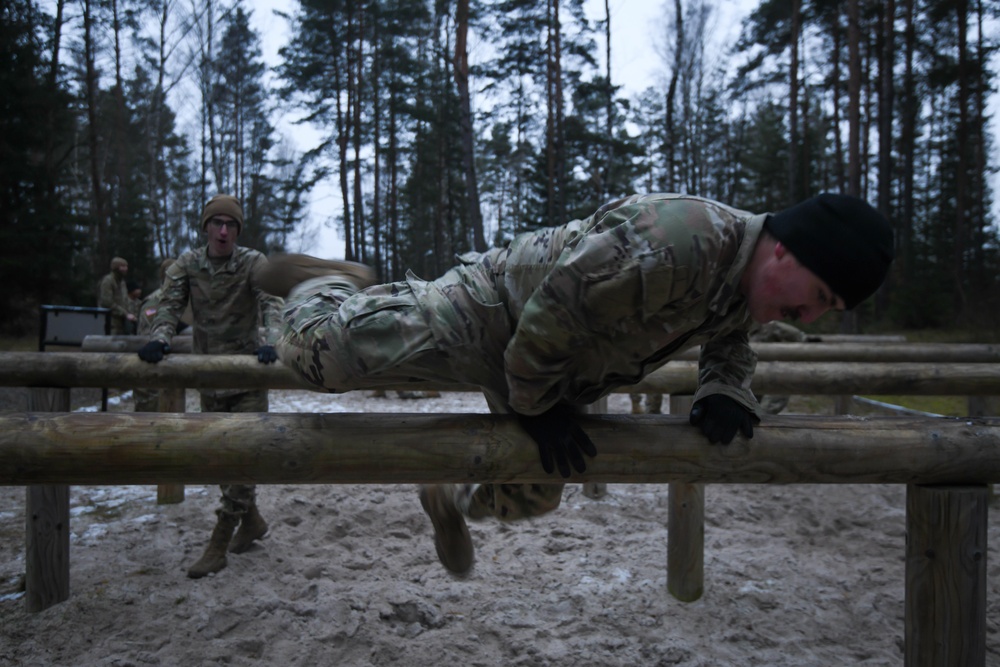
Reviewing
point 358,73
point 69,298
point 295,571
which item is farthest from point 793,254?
point 358,73

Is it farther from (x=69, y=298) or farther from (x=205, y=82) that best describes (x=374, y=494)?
(x=205, y=82)

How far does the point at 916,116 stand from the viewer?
24.3 meters

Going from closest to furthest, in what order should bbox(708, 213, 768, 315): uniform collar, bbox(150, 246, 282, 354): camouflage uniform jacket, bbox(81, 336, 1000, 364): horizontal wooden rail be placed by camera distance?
bbox(708, 213, 768, 315): uniform collar < bbox(150, 246, 282, 354): camouflage uniform jacket < bbox(81, 336, 1000, 364): horizontal wooden rail

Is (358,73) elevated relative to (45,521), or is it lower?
elevated

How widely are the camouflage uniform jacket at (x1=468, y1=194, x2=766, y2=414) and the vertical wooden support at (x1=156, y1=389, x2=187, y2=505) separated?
368cm

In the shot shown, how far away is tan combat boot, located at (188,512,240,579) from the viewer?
12.8ft

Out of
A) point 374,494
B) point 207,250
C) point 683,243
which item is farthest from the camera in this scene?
point 374,494

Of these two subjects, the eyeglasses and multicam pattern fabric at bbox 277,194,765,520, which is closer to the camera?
multicam pattern fabric at bbox 277,194,765,520

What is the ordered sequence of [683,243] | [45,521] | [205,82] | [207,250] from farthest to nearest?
[205,82]
[207,250]
[45,521]
[683,243]

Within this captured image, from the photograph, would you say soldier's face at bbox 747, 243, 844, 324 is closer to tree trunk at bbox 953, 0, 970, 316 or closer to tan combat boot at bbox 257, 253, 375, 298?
tan combat boot at bbox 257, 253, 375, 298

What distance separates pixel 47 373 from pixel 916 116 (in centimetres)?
2813

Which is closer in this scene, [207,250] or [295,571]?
[295,571]

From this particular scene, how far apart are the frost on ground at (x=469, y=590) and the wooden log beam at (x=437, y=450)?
1.29 m

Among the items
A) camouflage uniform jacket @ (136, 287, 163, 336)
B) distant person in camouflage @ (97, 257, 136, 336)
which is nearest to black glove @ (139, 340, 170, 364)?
camouflage uniform jacket @ (136, 287, 163, 336)
